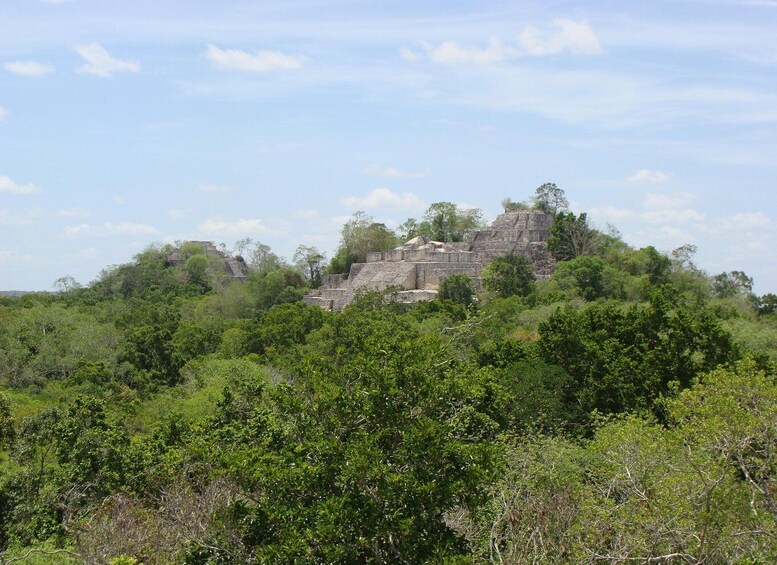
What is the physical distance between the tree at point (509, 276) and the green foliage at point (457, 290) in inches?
32.2

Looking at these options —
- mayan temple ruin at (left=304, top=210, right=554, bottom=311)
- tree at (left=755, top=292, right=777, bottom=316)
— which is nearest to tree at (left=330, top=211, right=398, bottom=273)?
mayan temple ruin at (left=304, top=210, right=554, bottom=311)

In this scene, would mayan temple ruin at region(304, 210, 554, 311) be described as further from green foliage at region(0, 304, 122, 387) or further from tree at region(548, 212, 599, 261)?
green foliage at region(0, 304, 122, 387)

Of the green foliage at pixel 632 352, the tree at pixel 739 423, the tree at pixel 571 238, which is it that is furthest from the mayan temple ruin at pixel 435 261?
the tree at pixel 739 423

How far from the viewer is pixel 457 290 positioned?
36188 millimetres

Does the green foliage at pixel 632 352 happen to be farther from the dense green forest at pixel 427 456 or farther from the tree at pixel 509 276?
the tree at pixel 509 276

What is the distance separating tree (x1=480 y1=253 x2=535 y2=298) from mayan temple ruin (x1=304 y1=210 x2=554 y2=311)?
134cm

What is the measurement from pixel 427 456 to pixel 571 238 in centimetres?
3307

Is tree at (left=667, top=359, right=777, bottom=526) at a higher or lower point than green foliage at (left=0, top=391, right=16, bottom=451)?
higher

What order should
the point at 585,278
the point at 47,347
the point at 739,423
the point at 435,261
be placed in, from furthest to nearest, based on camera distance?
1. the point at 435,261
2. the point at 585,278
3. the point at 47,347
4. the point at 739,423

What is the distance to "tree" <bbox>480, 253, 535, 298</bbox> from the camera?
36.1 meters

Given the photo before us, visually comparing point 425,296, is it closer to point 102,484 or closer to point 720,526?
point 102,484

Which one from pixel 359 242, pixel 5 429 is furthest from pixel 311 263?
pixel 5 429

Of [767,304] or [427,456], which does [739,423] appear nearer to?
[427,456]

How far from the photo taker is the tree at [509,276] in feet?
119
